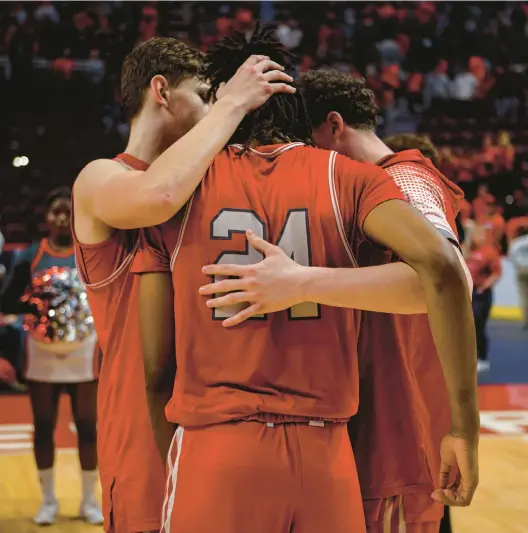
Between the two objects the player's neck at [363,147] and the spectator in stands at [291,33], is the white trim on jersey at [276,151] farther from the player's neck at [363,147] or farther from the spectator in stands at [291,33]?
the spectator in stands at [291,33]

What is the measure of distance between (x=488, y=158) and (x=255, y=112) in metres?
13.2

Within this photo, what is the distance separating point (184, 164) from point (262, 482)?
2.05 feet

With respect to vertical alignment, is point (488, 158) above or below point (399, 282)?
below

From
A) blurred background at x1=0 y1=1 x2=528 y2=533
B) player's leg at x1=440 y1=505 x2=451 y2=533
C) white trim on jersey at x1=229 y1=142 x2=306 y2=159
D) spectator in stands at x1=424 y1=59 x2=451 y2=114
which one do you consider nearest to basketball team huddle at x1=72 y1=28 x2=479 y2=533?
white trim on jersey at x1=229 y1=142 x2=306 y2=159

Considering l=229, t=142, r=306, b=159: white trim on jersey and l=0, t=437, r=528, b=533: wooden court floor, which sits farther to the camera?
l=0, t=437, r=528, b=533: wooden court floor

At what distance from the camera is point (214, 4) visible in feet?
48.0

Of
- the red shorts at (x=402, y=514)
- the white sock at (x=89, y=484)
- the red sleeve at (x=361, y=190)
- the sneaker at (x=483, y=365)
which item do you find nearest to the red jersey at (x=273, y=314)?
the red sleeve at (x=361, y=190)

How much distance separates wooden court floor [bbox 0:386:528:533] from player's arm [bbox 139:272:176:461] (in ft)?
9.81

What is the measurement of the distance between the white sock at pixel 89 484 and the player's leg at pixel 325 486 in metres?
3.43

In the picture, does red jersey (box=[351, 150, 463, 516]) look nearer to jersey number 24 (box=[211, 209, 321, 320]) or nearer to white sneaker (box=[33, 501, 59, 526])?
jersey number 24 (box=[211, 209, 321, 320])

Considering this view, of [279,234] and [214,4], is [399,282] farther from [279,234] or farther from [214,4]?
[214,4]

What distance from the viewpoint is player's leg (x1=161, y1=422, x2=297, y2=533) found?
160 cm

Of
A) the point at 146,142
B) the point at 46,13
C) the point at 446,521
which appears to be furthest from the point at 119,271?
the point at 46,13

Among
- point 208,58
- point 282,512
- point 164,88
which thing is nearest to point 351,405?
point 282,512
